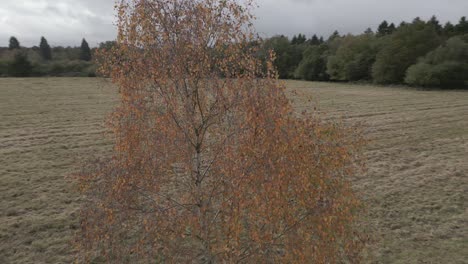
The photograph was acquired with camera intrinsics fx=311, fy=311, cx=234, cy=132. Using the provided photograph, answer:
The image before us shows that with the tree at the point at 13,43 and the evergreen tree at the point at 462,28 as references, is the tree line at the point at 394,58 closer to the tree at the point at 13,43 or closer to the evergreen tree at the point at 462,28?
the evergreen tree at the point at 462,28

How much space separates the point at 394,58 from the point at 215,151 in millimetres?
75096

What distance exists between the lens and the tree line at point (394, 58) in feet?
204

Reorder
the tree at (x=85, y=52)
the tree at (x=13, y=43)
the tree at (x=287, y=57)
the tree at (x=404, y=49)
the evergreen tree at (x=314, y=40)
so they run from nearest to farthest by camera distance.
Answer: the tree at (x=404, y=49), the tree at (x=287, y=57), the tree at (x=85, y=52), the evergreen tree at (x=314, y=40), the tree at (x=13, y=43)

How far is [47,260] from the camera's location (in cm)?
1070

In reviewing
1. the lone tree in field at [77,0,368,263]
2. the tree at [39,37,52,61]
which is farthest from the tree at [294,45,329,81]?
the tree at [39,37,52,61]

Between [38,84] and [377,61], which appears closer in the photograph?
[38,84]

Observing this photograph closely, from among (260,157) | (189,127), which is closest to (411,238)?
(260,157)

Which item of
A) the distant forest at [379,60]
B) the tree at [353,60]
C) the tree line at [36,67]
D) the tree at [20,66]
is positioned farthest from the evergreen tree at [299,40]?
the tree at [20,66]

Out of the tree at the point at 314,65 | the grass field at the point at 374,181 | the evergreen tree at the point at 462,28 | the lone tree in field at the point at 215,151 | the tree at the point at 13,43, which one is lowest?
the grass field at the point at 374,181

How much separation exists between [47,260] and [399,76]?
78.9 metres

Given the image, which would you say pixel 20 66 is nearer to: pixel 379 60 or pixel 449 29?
pixel 379 60

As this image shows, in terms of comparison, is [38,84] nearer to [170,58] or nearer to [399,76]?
[170,58]

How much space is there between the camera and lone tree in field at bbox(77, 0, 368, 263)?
6.50m

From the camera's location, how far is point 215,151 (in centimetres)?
815
